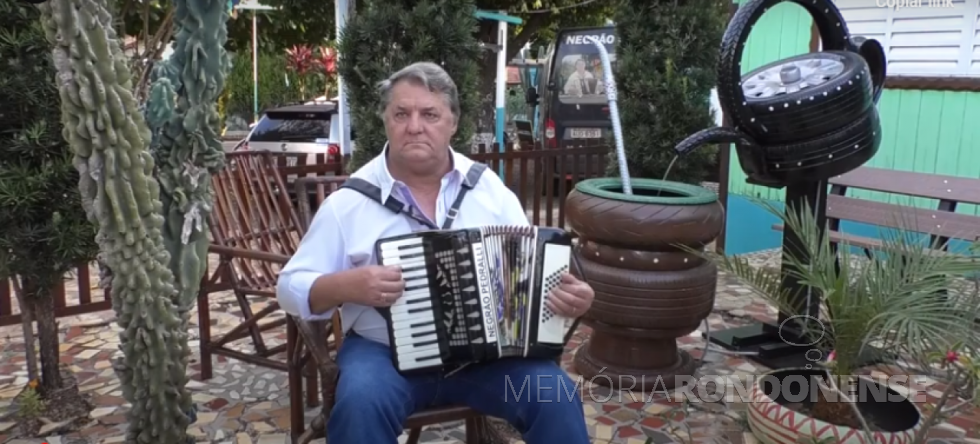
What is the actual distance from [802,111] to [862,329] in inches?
47.5

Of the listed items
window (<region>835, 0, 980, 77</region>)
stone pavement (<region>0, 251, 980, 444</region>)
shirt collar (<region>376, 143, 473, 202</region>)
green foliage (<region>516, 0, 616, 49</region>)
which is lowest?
stone pavement (<region>0, 251, 980, 444</region>)

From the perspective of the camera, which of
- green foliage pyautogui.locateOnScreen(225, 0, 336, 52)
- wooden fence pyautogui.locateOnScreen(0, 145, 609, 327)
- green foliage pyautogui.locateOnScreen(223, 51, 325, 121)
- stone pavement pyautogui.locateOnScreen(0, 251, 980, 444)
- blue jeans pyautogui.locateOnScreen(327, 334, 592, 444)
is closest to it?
blue jeans pyautogui.locateOnScreen(327, 334, 592, 444)

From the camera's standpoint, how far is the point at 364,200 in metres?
2.38

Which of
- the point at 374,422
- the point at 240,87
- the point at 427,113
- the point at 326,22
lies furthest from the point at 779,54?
the point at 240,87

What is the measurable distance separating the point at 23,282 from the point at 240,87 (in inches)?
481

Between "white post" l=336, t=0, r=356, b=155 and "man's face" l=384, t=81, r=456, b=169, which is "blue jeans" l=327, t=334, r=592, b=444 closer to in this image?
"man's face" l=384, t=81, r=456, b=169

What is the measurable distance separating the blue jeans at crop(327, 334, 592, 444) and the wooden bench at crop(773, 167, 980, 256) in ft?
6.78

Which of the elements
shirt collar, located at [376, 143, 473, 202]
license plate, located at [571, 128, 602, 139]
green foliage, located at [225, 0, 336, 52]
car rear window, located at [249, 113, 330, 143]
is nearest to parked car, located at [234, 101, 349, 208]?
car rear window, located at [249, 113, 330, 143]

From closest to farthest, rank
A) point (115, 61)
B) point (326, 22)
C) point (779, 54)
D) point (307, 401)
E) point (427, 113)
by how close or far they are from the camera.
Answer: point (115, 61)
point (427, 113)
point (307, 401)
point (779, 54)
point (326, 22)

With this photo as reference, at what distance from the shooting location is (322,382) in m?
2.31

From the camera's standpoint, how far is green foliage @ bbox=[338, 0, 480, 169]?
438cm

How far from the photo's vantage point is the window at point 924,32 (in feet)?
16.2

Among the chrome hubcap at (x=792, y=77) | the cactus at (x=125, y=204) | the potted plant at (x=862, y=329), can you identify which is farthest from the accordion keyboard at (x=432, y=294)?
the chrome hubcap at (x=792, y=77)

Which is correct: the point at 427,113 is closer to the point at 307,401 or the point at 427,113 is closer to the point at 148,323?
the point at 148,323
